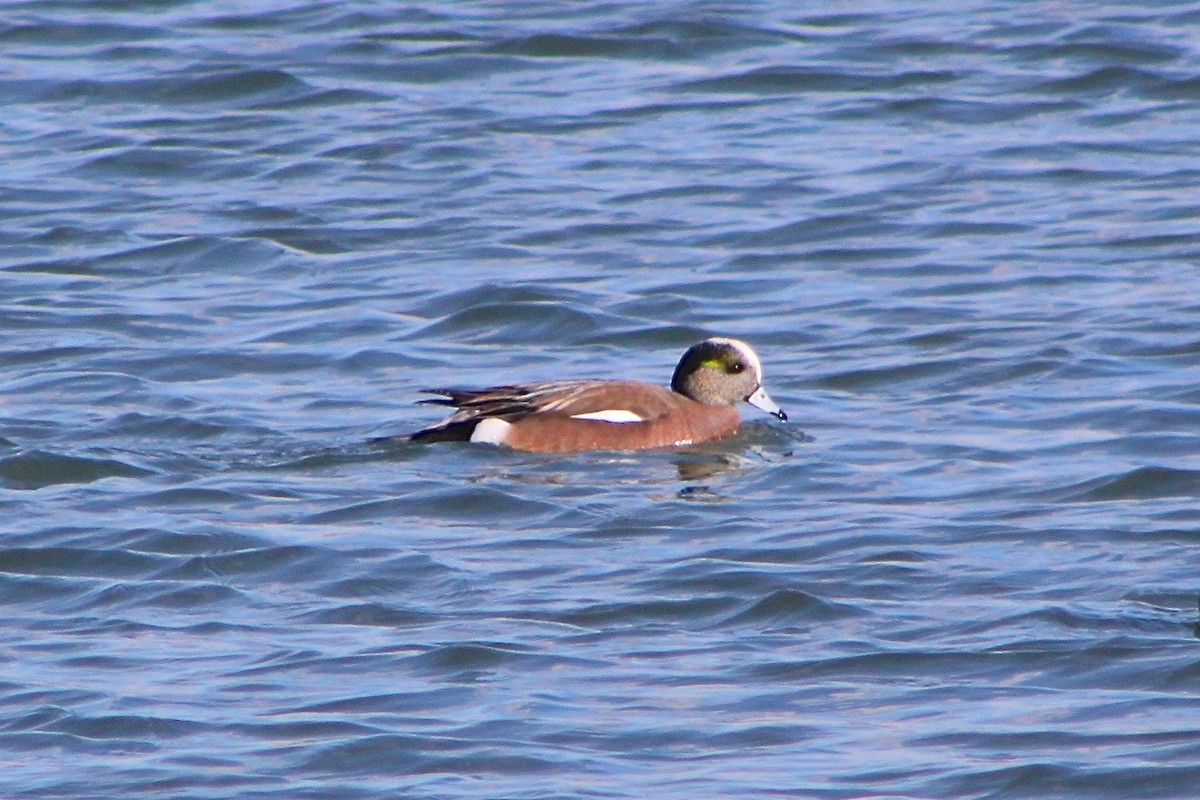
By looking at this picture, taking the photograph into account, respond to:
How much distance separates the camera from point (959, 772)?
6.43 m

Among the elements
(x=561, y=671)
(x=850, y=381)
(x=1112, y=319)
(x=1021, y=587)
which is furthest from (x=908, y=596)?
(x=1112, y=319)

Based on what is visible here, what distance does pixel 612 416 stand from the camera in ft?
34.9

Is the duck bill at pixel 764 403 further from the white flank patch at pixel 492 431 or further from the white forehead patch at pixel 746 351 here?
the white flank patch at pixel 492 431

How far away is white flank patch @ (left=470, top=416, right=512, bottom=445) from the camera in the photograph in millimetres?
10562

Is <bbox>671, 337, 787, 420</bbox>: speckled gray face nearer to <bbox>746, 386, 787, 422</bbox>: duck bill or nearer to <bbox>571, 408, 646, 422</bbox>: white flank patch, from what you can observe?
<bbox>746, 386, 787, 422</bbox>: duck bill

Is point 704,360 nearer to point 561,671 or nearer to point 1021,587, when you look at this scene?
point 1021,587

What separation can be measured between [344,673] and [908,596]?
187cm

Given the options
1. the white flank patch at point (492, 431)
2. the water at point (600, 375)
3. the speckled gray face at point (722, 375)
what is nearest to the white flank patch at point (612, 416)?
the water at point (600, 375)

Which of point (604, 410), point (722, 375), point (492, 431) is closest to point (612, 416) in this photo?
point (604, 410)

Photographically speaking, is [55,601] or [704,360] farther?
[704,360]

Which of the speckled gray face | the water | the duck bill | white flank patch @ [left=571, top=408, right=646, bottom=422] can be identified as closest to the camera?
the water

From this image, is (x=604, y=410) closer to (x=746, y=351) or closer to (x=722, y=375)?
(x=722, y=375)

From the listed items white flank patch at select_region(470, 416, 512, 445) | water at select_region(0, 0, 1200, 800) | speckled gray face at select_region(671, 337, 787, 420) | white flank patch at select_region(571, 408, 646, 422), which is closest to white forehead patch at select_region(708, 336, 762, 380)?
speckled gray face at select_region(671, 337, 787, 420)

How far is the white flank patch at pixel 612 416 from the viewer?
10539 mm
